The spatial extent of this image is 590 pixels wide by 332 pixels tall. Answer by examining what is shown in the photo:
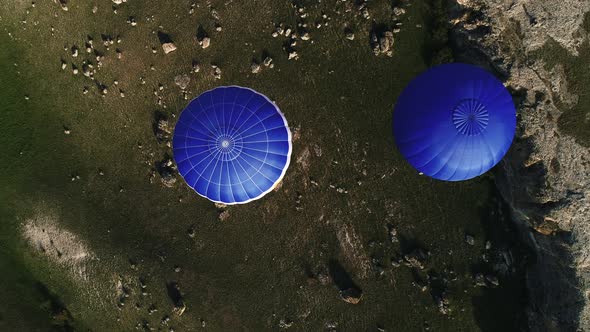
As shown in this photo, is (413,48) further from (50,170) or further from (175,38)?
(50,170)

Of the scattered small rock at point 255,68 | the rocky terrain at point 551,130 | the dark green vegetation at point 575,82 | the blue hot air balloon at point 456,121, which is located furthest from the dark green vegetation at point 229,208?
the dark green vegetation at point 575,82

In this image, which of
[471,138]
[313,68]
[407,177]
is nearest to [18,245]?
[313,68]

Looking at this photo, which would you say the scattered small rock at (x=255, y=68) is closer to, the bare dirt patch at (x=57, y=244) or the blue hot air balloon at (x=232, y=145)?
the blue hot air balloon at (x=232, y=145)

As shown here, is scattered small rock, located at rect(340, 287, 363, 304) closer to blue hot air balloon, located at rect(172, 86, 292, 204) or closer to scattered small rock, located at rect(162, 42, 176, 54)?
blue hot air balloon, located at rect(172, 86, 292, 204)

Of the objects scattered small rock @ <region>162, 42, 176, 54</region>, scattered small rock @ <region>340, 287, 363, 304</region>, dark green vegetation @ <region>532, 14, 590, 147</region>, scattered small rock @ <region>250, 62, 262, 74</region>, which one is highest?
scattered small rock @ <region>162, 42, 176, 54</region>

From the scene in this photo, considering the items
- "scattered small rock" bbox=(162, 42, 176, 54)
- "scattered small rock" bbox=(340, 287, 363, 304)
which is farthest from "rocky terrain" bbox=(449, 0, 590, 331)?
"scattered small rock" bbox=(162, 42, 176, 54)

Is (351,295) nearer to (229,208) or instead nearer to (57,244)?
(229,208)
